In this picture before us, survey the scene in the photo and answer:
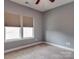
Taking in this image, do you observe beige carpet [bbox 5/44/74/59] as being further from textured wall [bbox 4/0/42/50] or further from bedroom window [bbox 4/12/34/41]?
bedroom window [bbox 4/12/34/41]

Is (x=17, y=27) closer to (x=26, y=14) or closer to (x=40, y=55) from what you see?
(x=26, y=14)

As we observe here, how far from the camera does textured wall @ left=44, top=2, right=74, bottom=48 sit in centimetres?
392

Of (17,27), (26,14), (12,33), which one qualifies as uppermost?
(26,14)

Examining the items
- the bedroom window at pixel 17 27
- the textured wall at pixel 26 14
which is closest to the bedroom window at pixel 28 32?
the bedroom window at pixel 17 27

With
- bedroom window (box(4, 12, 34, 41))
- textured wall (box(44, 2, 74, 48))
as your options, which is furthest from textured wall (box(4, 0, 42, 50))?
textured wall (box(44, 2, 74, 48))

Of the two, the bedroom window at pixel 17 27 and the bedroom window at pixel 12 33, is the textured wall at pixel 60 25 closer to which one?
the bedroom window at pixel 17 27

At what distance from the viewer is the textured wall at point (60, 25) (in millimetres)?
3925

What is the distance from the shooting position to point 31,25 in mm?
4914

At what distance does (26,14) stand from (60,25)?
2233mm

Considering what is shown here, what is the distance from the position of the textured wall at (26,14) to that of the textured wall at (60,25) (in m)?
0.53

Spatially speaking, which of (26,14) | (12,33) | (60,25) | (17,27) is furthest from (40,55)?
(26,14)

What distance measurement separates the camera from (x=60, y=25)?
4434 millimetres
